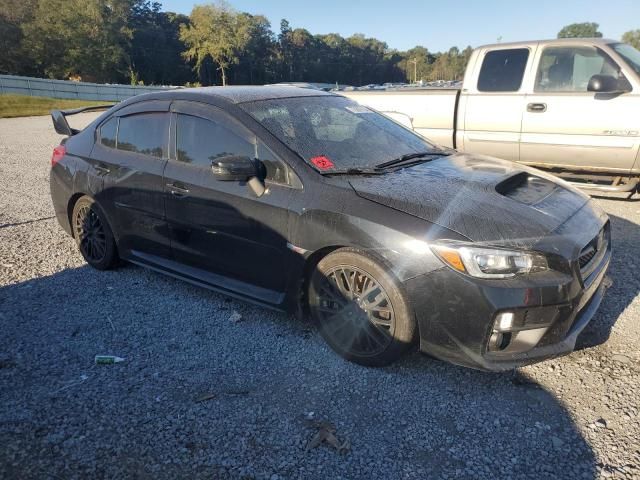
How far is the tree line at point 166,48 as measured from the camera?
5753 cm

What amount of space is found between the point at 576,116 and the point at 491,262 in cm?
474

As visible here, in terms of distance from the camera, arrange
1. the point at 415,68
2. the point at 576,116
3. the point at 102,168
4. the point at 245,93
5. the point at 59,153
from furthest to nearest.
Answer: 1. the point at 415,68
2. the point at 576,116
3. the point at 59,153
4. the point at 102,168
5. the point at 245,93

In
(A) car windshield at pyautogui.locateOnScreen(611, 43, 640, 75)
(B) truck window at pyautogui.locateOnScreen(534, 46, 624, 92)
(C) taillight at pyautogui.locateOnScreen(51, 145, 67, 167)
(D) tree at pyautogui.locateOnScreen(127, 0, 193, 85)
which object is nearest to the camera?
(C) taillight at pyautogui.locateOnScreen(51, 145, 67, 167)

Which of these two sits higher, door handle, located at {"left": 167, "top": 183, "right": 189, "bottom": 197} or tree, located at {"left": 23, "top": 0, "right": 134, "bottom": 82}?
tree, located at {"left": 23, "top": 0, "right": 134, "bottom": 82}

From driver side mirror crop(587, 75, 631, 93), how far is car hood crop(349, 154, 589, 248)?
3164 mm

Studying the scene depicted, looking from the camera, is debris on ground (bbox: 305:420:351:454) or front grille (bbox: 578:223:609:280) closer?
debris on ground (bbox: 305:420:351:454)

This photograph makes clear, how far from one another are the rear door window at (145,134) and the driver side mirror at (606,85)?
5125 millimetres

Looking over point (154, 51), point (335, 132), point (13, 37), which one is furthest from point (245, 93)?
point (154, 51)

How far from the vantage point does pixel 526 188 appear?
11.2ft

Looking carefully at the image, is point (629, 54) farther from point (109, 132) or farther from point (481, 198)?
point (109, 132)

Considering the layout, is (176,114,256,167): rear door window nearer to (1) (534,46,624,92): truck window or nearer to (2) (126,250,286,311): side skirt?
(2) (126,250,286,311): side skirt

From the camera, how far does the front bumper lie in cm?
265

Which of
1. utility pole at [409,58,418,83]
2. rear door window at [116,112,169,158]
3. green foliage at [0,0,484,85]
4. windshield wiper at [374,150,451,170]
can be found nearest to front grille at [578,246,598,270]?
windshield wiper at [374,150,451,170]

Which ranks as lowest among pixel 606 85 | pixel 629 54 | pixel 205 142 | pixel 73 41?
pixel 205 142
